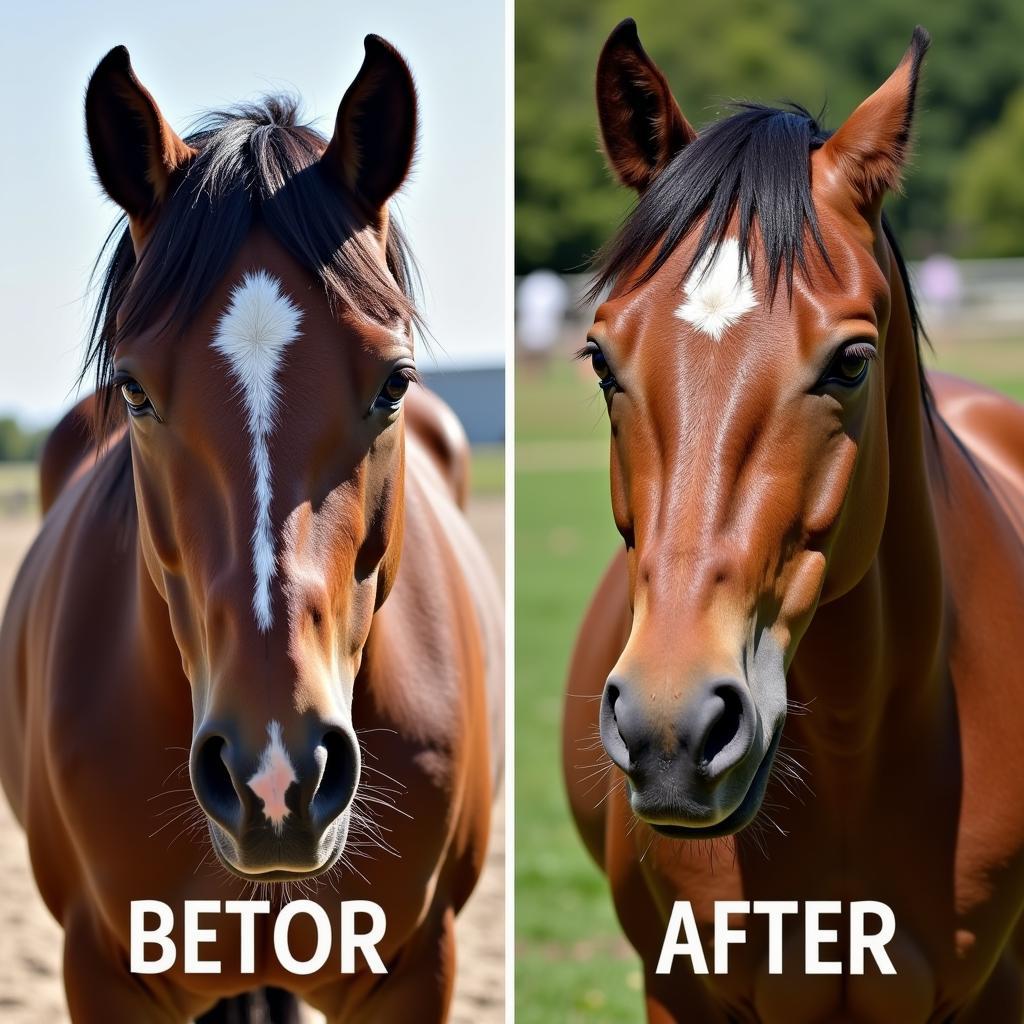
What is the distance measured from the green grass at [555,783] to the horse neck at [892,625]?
0.54m

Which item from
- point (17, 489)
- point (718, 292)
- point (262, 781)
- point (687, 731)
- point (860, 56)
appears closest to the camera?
point (687, 731)

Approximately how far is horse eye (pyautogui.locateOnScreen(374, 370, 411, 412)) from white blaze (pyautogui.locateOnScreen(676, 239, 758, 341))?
1.64 ft

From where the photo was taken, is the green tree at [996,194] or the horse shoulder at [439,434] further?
the green tree at [996,194]

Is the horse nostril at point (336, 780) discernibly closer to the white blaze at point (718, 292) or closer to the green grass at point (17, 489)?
the white blaze at point (718, 292)

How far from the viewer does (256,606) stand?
6.48 feet

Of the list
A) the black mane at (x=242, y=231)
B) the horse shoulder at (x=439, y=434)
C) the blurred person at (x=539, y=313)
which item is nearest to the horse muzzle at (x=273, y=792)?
the black mane at (x=242, y=231)

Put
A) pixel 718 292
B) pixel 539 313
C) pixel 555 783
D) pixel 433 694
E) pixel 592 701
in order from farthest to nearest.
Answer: pixel 539 313 < pixel 555 783 < pixel 592 701 < pixel 433 694 < pixel 718 292

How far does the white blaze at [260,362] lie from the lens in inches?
78.6

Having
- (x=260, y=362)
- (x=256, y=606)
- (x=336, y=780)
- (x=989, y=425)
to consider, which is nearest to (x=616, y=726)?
(x=336, y=780)

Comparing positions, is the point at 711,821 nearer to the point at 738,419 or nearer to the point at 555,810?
the point at 738,419

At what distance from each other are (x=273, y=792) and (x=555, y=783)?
4.40 metres

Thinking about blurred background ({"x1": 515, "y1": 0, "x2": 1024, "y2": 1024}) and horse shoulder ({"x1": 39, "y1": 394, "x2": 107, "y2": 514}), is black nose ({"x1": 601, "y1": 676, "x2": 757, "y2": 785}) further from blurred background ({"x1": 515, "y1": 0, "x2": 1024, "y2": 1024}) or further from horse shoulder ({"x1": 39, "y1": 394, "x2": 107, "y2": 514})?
horse shoulder ({"x1": 39, "y1": 394, "x2": 107, "y2": 514})

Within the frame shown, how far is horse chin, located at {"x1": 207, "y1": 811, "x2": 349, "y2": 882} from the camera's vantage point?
1959 millimetres

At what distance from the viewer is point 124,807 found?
2564mm
